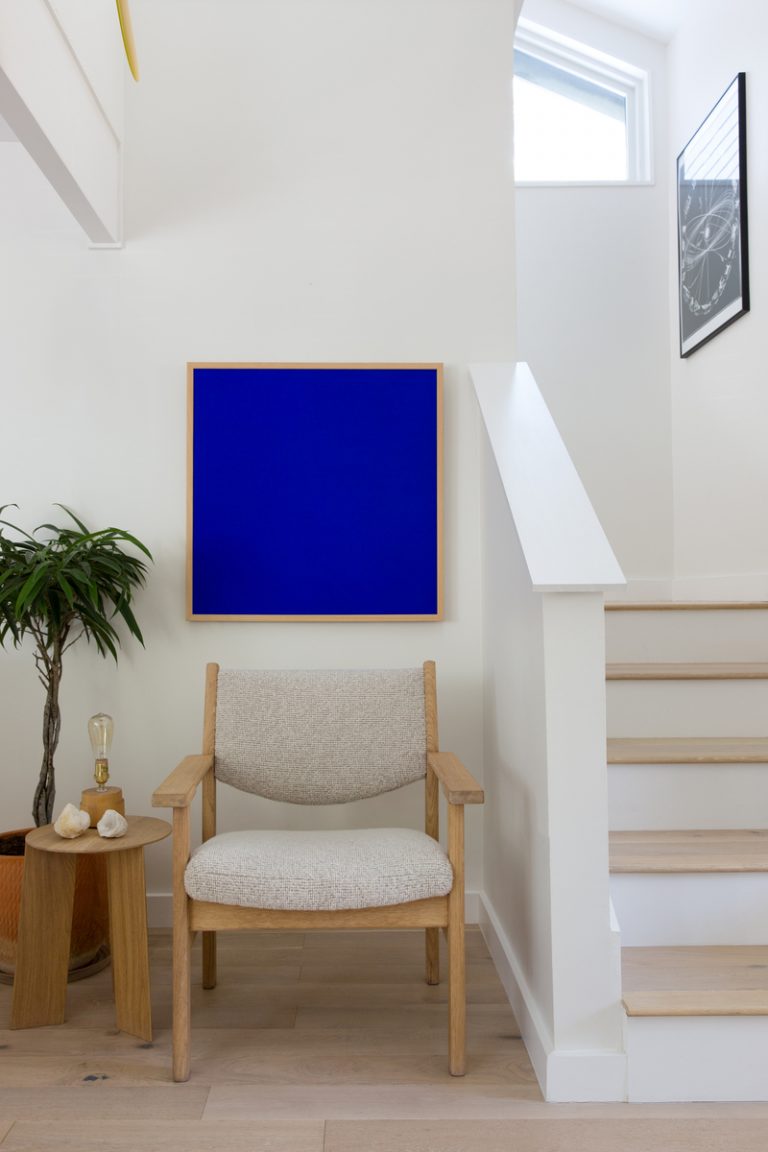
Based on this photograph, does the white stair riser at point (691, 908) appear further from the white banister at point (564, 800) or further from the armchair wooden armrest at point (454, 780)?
the armchair wooden armrest at point (454, 780)

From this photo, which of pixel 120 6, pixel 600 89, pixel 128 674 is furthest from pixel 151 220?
pixel 600 89

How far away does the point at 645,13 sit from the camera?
4.36 metres

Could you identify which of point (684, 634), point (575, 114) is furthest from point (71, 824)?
point (575, 114)

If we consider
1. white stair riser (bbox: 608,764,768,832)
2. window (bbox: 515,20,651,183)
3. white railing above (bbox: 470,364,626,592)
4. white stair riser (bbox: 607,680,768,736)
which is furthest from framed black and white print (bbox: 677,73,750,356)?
white stair riser (bbox: 608,764,768,832)

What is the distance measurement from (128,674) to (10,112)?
1597mm

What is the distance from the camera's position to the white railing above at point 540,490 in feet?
5.95

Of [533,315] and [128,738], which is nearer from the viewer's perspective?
[128,738]

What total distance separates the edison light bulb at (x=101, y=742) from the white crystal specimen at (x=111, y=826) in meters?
0.18

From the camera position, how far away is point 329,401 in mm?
2891

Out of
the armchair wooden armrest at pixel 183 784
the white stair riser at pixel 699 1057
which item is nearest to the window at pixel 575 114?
the armchair wooden armrest at pixel 183 784

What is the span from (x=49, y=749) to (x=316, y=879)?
1050 millimetres

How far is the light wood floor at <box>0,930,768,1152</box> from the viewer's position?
1685 millimetres

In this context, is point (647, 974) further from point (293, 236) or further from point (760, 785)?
point (293, 236)

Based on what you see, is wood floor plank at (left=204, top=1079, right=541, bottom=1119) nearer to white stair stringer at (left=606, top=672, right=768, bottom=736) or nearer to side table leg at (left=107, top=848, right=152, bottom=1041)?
side table leg at (left=107, top=848, right=152, bottom=1041)
